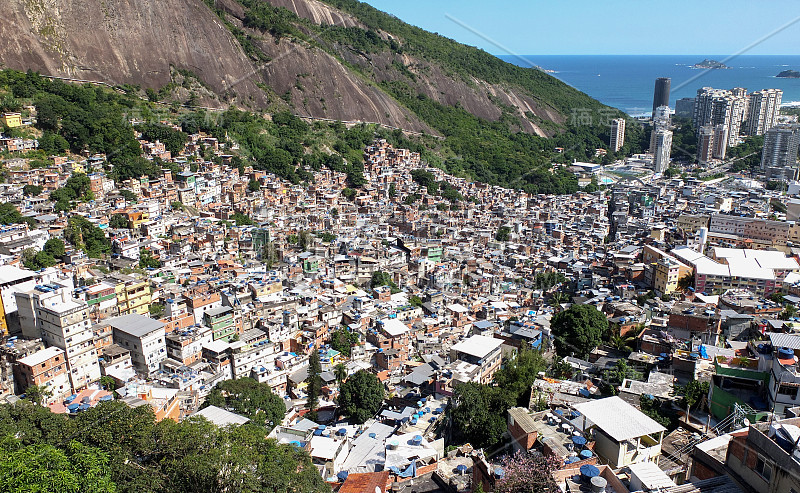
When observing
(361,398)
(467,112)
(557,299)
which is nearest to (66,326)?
(361,398)

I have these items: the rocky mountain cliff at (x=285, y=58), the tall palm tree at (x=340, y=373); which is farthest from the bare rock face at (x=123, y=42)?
the tall palm tree at (x=340, y=373)

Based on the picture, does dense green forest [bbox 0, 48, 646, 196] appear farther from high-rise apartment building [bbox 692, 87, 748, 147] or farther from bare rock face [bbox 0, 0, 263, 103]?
high-rise apartment building [bbox 692, 87, 748, 147]

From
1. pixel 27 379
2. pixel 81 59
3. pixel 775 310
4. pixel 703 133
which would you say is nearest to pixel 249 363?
pixel 27 379

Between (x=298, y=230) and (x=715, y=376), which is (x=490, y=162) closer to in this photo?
(x=298, y=230)

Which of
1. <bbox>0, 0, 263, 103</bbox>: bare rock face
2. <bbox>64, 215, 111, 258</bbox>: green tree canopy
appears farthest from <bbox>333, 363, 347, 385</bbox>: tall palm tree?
<bbox>0, 0, 263, 103</bbox>: bare rock face

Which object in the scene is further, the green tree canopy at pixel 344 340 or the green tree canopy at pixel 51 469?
the green tree canopy at pixel 344 340

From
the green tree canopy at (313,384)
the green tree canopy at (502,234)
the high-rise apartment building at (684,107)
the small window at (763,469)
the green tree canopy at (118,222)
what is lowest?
the green tree canopy at (313,384)

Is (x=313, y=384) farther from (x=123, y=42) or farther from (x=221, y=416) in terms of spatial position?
(x=123, y=42)

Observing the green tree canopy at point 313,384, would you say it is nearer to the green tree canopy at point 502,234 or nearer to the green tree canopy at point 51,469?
the green tree canopy at point 51,469
